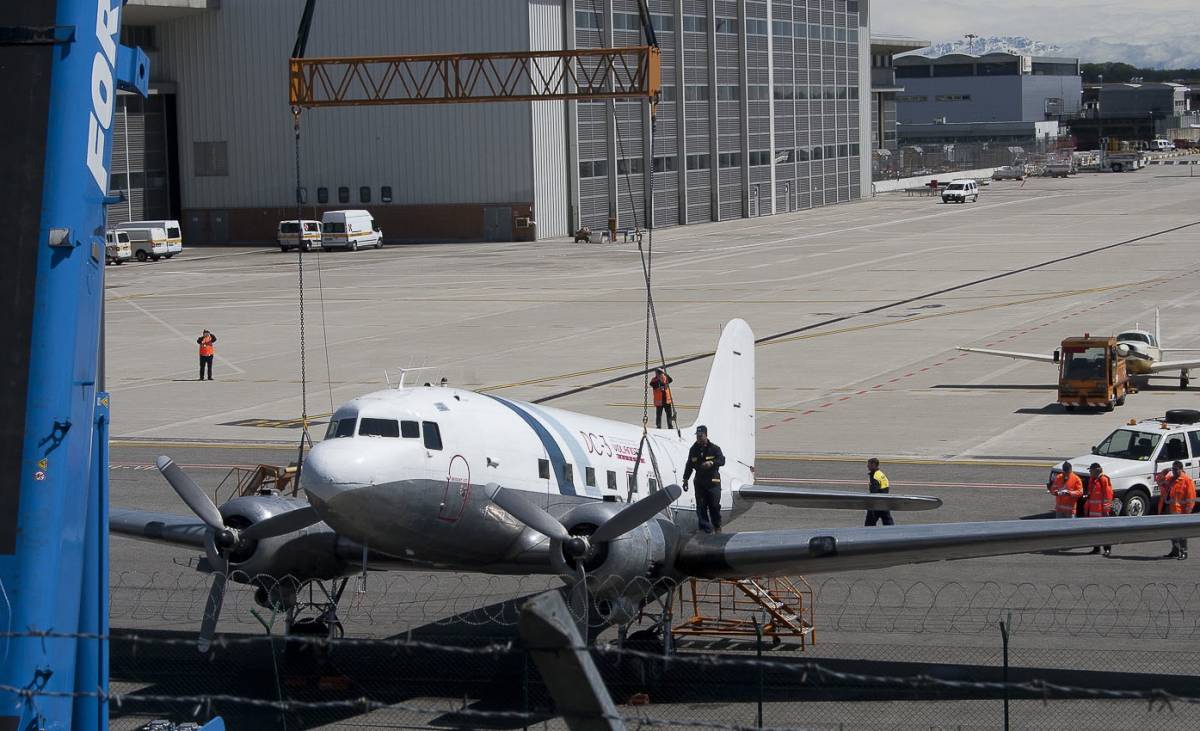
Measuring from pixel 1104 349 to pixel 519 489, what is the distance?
2859cm

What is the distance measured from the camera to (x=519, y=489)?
65.4 ft

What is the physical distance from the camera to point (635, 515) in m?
18.3

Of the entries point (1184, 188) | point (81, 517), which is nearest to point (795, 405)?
point (81, 517)

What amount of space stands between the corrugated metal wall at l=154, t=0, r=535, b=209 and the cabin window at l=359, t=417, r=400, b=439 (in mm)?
91428

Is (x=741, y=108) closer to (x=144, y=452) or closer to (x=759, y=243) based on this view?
(x=759, y=243)

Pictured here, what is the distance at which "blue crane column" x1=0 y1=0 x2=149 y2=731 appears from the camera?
1059cm

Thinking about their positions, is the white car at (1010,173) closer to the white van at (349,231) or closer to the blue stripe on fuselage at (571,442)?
the white van at (349,231)

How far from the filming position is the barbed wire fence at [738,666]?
18844 millimetres

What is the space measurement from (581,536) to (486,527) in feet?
4.35

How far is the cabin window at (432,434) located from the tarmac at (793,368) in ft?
15.0

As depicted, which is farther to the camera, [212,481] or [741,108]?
[741,108]

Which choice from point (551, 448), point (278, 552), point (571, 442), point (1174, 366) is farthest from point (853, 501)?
point (1174, 366)

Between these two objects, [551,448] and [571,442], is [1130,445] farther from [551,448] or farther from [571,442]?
[551,448]

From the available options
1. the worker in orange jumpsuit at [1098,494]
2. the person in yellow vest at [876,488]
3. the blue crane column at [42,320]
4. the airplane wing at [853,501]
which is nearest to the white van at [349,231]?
the person in yellow vest at [876,488]
